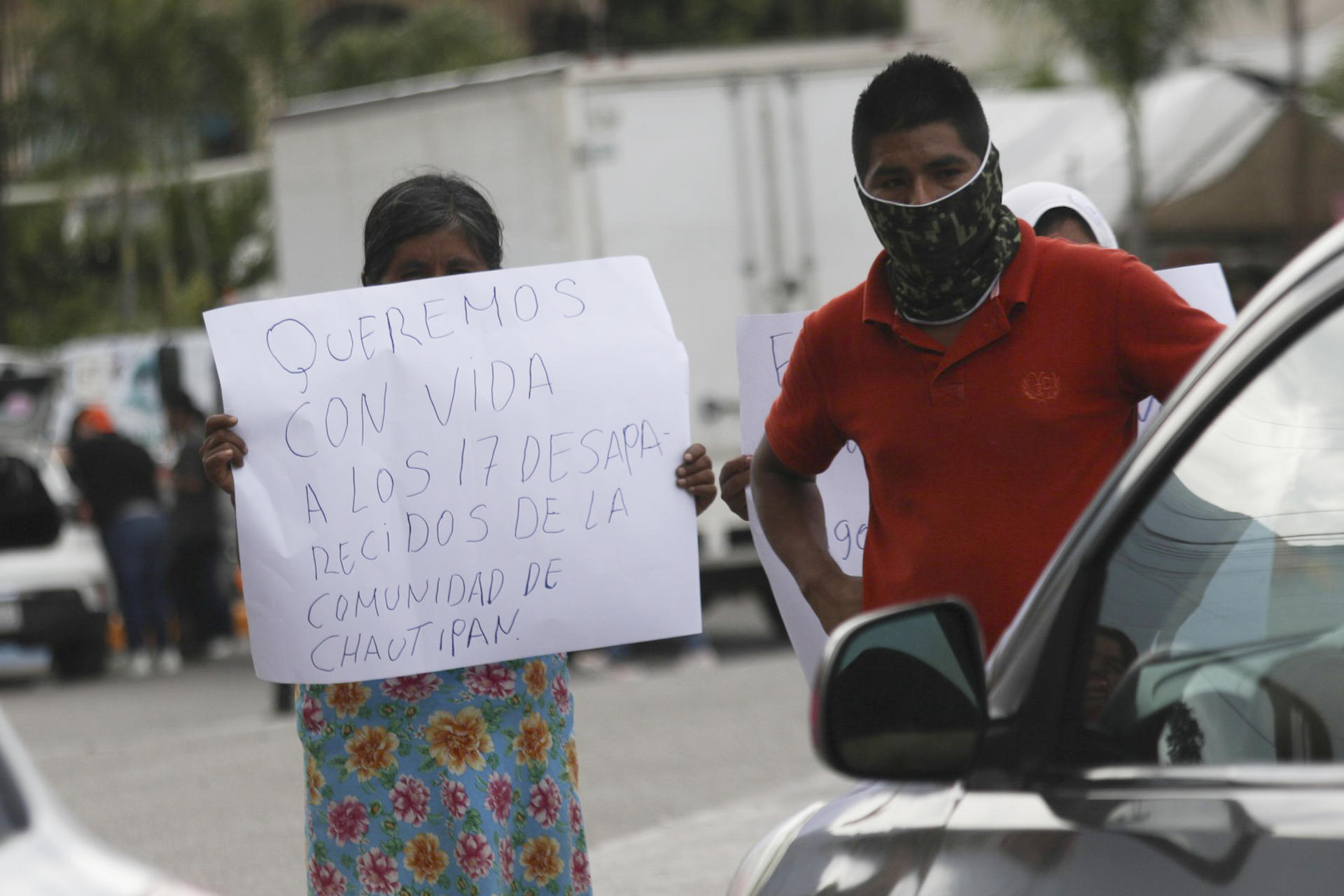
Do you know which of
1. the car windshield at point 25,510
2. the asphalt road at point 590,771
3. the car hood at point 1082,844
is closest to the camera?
the car hood at point 1082,844

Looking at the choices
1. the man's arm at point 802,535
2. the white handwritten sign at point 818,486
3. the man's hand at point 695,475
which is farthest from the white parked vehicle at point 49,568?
the man's arm at point 802,535

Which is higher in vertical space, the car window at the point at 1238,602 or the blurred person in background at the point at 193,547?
the car window at the point at 1238,602

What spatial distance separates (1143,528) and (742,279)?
35.2 feet

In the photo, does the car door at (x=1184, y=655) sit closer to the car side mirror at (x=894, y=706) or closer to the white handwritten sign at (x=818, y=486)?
the car side mirror at (x=894, y=706)

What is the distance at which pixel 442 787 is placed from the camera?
131 inches

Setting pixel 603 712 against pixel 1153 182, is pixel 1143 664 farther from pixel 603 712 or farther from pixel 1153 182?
pixel 1153 182

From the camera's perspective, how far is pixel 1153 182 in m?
17.7

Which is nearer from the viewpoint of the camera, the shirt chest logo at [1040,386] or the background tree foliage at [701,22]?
the shirt chest logo at [1040,386]

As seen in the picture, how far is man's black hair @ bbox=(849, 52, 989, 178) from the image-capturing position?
295 centimetres

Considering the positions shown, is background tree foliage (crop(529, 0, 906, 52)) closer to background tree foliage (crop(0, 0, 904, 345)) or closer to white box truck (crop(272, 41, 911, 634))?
background tree foliage (crop(0, 0, 904, 345))

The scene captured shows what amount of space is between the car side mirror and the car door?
0.17 feet

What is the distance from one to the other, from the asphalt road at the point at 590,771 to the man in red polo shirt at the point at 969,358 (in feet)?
11.2

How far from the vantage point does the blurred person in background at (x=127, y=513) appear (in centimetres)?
1485

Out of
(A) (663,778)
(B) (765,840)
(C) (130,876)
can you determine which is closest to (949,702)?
(B) (765,840)
